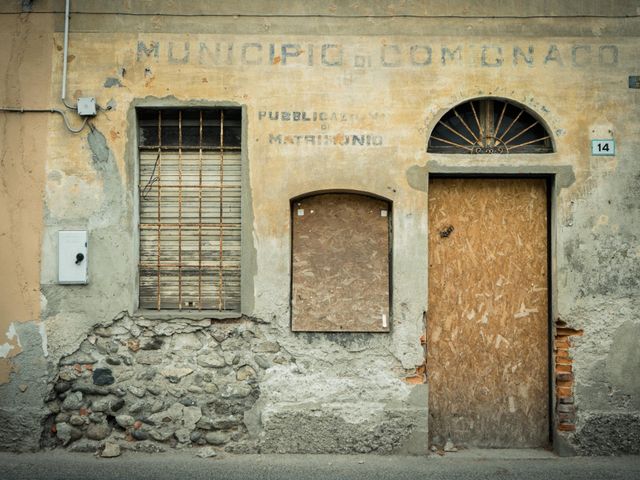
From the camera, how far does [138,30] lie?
6.34 meters

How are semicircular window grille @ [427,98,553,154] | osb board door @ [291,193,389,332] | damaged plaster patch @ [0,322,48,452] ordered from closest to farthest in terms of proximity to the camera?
1. damaged plaster patch @ [0,322,48,452]
2. osb board door @ [291,193,389,332]
3. semicircular window grille @ [427,98,553,154]

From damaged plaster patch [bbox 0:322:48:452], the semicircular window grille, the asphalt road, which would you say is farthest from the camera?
the semicircular window grille

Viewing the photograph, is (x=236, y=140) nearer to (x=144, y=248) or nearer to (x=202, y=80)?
(x=202, y=80)

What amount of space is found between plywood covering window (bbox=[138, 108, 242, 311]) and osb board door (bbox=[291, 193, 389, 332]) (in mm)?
654

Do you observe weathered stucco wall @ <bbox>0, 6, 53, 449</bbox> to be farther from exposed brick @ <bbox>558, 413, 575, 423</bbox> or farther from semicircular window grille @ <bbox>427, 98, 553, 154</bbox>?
exposed brick @ <bbox>558, 413, 575, 423</bbox>

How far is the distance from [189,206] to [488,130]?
3.07 metres

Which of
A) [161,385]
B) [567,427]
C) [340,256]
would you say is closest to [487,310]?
[567,427]

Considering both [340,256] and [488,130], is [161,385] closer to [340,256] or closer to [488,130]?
[340,256]

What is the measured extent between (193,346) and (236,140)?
2.07 metres

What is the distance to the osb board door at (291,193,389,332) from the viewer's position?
247 inches

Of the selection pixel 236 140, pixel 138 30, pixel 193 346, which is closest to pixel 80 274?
pixel 193 346

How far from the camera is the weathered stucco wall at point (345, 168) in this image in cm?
618

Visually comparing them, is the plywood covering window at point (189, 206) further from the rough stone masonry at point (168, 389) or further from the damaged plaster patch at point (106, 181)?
the rough stone masonry at point (168, 389)

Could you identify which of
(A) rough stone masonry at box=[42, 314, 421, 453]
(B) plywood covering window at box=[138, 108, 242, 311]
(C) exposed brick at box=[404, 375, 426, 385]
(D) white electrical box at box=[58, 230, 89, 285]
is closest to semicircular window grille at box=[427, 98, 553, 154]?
(B) plywood covering window at box=[138, 108, 242, 311]
